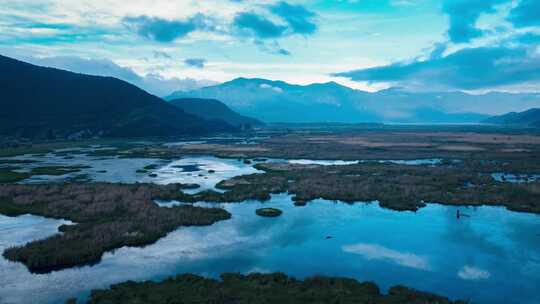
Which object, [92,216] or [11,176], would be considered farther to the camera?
[11,176]

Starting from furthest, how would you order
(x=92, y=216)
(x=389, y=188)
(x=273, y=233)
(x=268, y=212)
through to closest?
(x=389, y=188) < (x=268, y=212) < (x=92, y=216) < (x=273, y=233)

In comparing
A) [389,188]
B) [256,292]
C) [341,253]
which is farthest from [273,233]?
[389,188]

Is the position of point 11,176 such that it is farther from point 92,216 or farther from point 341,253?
point 341,253

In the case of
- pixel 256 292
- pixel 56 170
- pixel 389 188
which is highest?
pixel 389 188

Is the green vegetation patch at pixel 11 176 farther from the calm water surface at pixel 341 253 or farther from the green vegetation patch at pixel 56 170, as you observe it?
the calm water surface at pixel 341 253

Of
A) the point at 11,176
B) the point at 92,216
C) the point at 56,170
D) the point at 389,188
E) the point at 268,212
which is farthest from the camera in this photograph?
the point at 56,170

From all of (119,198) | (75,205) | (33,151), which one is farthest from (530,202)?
(33,151)

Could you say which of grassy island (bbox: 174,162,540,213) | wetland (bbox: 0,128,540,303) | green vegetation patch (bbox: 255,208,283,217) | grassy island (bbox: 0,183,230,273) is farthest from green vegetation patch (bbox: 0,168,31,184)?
green vegetation patch (bbox: 255,208,283,217)

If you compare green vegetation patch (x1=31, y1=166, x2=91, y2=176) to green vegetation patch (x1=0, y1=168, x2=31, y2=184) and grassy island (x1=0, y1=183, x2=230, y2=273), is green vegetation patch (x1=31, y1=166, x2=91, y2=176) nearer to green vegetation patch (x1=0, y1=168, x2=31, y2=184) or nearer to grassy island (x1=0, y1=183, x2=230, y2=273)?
green vegetation patch (x1=0, y1=168, x2=31, y2=184)

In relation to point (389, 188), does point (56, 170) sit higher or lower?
lower
